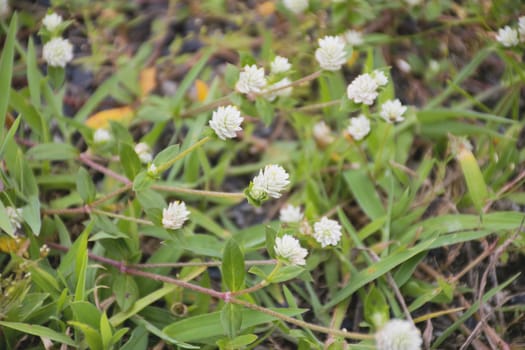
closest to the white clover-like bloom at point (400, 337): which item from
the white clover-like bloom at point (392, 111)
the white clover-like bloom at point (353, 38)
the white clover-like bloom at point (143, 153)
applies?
the white clover-like bloom at point (392, 111)

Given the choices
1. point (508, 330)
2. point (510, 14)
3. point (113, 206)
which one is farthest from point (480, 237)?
point (113, 206)

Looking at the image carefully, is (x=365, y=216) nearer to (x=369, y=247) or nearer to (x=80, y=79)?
(x=369, y=247)

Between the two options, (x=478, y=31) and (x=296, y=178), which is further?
(x=478, y=31)

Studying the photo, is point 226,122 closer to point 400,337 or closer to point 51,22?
point 400,337

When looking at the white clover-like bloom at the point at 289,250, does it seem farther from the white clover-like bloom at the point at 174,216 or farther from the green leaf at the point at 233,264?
the white clover-like bloom at the point at 174,216

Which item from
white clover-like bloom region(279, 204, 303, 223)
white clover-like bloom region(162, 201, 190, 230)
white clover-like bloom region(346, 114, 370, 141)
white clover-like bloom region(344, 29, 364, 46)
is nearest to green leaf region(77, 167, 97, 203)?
white clover-like bloom region(162, 201, 190, 230)
